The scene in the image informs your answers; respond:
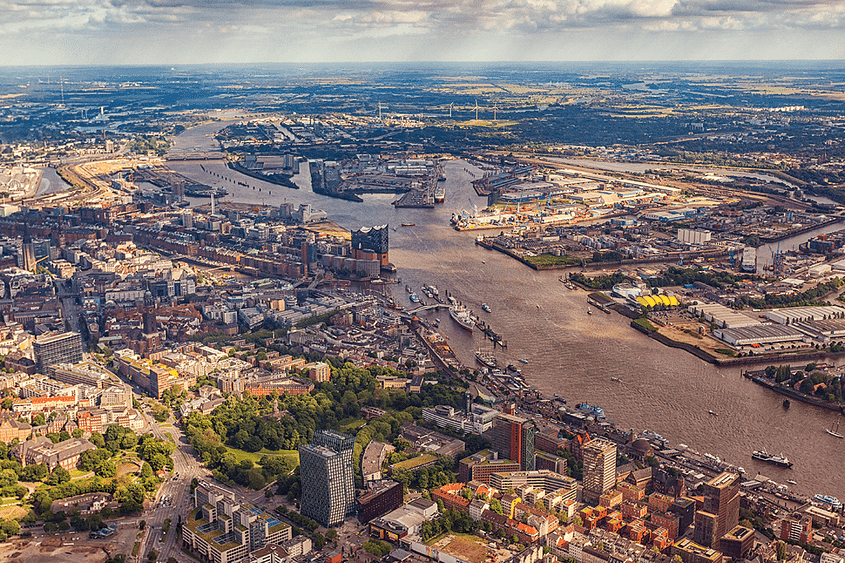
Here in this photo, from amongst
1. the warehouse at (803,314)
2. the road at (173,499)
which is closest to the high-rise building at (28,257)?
the road at (173,499)

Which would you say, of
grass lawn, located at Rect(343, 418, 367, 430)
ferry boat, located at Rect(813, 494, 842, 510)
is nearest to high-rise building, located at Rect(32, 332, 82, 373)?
grass lawn, located at Rect(343, 418, 367, 430)

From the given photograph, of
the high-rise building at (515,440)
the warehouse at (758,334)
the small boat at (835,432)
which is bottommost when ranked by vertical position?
the small boat at (835,432)

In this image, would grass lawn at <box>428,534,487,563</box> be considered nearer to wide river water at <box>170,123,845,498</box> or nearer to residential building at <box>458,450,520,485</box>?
residential building at <box>458,450,520,485</box>

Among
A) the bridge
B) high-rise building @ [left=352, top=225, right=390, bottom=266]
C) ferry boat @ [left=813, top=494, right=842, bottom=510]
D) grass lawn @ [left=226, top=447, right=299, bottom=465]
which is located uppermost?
high-rise building @ [left=352, top=225, right=390, bottom=266]

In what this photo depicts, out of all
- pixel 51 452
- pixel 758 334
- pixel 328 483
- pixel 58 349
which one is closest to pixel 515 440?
pixel 328 483

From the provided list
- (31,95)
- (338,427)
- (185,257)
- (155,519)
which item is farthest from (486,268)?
(31,95)

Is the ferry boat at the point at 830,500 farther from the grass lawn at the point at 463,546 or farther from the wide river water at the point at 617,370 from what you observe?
the grass lawn at the point at 463,546

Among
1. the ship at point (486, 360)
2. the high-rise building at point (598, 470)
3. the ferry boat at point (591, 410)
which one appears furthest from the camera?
the ship at point (486, 360)
